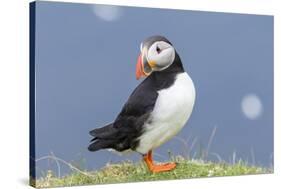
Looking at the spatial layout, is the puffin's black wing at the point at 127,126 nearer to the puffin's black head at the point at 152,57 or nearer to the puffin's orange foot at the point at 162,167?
the puffin's black head at the point at 152,57

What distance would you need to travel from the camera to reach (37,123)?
546cm

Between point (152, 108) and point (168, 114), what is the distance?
16cm

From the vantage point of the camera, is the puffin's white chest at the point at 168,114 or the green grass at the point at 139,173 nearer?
the green grass at the point at 139,173

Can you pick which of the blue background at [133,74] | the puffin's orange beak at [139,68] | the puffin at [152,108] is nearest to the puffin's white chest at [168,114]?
the puffin at [152,108]

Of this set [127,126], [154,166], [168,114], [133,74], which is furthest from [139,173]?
[133,74]

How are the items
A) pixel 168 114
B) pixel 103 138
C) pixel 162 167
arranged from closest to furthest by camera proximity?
pixel 103 138, pixel 168 114, pixel 162 167

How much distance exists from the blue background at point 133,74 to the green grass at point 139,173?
67mm

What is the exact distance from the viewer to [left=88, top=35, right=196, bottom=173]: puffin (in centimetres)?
579

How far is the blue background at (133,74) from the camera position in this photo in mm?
5539

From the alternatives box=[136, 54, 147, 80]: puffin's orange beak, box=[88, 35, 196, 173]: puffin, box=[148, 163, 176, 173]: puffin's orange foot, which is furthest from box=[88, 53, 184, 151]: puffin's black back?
box=[148, 163, 176, 173]: puffin's orange foot

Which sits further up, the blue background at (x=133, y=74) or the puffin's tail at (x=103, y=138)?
the blue background at (x=133, y=74)

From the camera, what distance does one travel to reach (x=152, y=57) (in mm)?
5887

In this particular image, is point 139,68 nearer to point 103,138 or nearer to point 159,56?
point 159,56

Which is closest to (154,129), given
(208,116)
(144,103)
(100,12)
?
(144,103)
